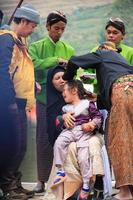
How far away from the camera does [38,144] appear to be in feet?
19.3

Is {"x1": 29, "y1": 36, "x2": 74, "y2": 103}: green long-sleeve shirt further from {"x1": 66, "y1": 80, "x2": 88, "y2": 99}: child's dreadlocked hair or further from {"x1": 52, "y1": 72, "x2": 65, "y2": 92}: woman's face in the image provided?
{"x1": 66, "y1": 80, "x2": 88, "y2": 99}: child's dreadlocked hair

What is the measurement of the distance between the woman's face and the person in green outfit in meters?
0.18

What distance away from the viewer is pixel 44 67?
5719 millimetres

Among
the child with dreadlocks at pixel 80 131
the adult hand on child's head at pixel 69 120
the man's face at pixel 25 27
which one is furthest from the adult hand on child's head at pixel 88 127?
the man's face at pixel 25 27

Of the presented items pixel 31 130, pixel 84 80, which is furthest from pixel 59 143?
pixel 31 130

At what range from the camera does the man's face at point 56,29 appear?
19.1ft

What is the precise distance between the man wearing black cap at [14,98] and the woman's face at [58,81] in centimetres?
26

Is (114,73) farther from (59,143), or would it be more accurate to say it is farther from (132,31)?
(132,31)

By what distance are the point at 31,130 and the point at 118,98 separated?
5.27 ft

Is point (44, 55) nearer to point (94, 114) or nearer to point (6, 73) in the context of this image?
point (6, 73)

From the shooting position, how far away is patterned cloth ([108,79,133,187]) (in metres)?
4.72

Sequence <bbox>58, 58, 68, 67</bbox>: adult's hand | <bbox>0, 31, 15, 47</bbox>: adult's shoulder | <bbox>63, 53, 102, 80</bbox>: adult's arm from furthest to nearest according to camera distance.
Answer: <bbox>58, 58, 68, 67</bbox>: adult's hand
<bbox>0, 31, 15, 47</bbox>: adult's shoulder
<bbox>63, 53, 102, 80</bbox>: adult's arm

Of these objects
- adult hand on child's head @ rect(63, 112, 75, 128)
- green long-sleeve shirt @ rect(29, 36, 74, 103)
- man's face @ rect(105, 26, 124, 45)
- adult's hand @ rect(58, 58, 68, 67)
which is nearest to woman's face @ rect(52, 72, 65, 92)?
adult's hand @ rect(58, 58, 68, 67)

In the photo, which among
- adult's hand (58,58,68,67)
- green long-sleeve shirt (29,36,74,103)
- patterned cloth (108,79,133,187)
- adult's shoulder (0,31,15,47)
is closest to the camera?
patterned cloth (108,79,133,187)
